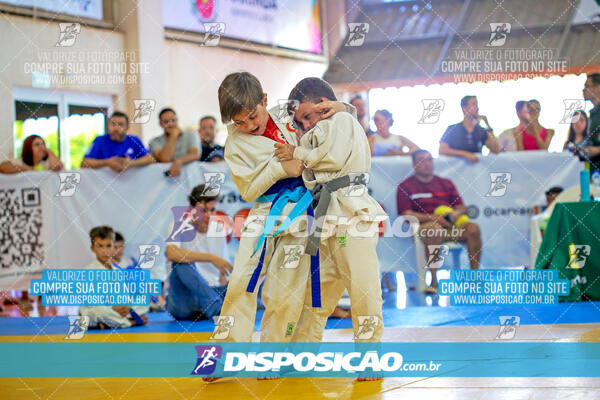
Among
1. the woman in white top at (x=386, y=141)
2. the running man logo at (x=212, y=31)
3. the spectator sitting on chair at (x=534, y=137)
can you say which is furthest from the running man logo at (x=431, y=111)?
the running man logo at (x=212, y=31)

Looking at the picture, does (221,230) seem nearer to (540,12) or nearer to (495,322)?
(495,322)

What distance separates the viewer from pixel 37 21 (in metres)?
10.2

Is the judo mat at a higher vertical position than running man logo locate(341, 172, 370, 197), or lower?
lower

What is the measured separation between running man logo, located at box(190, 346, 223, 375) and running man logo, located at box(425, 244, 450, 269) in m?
3.35

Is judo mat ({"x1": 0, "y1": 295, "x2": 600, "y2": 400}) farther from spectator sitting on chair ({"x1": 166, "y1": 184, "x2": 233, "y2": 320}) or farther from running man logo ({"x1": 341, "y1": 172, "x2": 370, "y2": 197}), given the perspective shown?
running man logo ({"x1": 341, "y1": 172, "x2": 370, "y2": 197})

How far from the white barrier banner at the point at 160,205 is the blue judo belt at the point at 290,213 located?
127 inches

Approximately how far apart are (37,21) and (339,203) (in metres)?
7.83

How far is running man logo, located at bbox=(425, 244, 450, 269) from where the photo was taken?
6.84 metres

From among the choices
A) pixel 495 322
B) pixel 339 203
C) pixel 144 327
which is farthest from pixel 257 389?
pixel 144 327

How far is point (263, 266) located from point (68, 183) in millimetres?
4255

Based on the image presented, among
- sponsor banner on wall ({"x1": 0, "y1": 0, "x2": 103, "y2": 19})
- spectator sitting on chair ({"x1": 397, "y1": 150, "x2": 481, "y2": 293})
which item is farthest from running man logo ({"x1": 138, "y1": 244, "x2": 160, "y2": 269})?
sponsor banner on wall ({"x1": 0, "y1": 0, "x2": 103, "y2": 19})

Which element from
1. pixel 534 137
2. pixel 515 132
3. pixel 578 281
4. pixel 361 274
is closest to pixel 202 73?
pixel 515 132

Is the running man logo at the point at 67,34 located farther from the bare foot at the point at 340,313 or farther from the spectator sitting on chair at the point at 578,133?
the spectator sitting on chair at the point at 578,133

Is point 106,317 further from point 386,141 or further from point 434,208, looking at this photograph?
point 386,141
